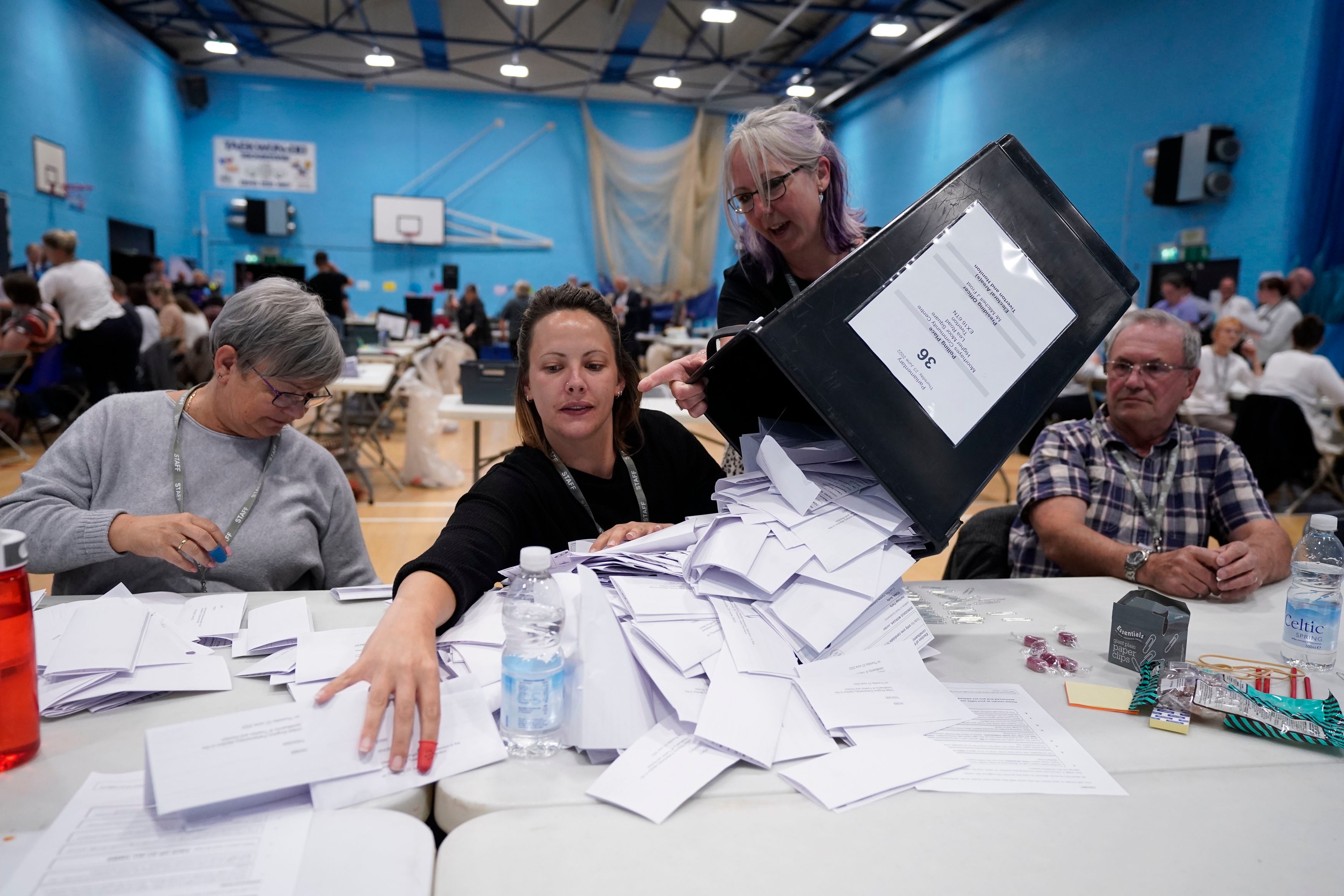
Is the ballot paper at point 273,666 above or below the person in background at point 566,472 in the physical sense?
below

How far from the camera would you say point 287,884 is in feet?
2.33

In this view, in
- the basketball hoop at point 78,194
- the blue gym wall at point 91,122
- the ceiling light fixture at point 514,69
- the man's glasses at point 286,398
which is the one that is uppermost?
the ceiling light fixture at point 514,69

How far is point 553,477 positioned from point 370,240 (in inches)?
502

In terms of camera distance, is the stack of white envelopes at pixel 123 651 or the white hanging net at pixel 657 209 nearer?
the stack of white envelopes at pixel 123 651

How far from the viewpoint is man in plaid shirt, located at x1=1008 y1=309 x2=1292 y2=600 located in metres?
1.89

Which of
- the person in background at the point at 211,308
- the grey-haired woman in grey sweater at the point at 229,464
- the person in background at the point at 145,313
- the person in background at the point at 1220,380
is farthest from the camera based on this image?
the person in background at the point at 211,308

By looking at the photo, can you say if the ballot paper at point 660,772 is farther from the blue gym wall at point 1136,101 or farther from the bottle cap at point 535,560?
the blue gym wall at point 1136,101

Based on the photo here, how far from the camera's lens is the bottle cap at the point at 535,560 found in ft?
3.14

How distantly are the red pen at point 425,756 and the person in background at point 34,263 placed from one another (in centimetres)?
821

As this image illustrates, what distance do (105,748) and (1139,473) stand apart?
204cm

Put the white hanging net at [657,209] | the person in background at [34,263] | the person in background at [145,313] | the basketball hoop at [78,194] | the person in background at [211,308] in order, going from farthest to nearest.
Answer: the white hanging net at [657,209]
the basketball hoop at [78,194]
the person in background at [211,308]
the person in background at [34,263]
the person in background at [145,313]

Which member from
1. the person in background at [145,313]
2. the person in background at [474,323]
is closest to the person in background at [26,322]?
the person in background at [145,313]

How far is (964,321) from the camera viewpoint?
3.96 ft

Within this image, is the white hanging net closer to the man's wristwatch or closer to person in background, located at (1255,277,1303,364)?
person in background, located at (1255,277,1303,364)
